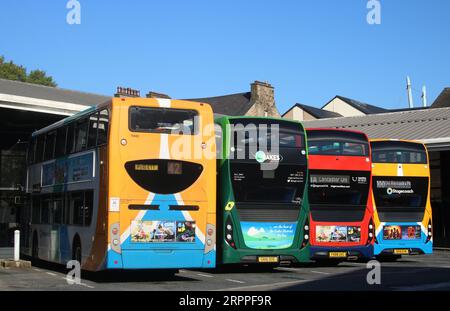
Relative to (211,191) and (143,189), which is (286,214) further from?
(143,189)

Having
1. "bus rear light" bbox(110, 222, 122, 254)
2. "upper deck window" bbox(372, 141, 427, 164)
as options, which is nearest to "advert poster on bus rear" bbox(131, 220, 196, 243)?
"bus rear light" bbox(110, 222, 122, 254)

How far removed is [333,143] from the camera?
19469 millimetres

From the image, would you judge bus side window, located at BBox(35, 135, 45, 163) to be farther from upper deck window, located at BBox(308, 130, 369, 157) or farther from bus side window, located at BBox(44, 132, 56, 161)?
upper deck window, located at BBox(308, 130, 369, 157)

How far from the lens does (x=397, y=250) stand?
21.4 metres

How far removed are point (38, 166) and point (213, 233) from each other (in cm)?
689

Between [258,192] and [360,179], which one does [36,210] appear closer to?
[258,192]

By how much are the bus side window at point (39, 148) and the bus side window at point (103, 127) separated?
5.12 meters

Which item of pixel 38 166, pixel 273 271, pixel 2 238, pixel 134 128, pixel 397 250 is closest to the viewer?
pixel 134 128

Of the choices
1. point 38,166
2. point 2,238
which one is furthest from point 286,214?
point 2,238

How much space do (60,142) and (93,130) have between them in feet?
8.99

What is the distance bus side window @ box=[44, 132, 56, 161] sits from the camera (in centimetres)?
1819

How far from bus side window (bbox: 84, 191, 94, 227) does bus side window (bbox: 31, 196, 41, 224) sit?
4.56 meters

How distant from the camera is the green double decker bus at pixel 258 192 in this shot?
16562 millimetres

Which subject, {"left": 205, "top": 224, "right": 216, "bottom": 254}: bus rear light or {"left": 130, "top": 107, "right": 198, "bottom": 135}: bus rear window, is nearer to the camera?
{"left": 130, "top": 107, "right": 198, "bottom": 135}: bus rear window
